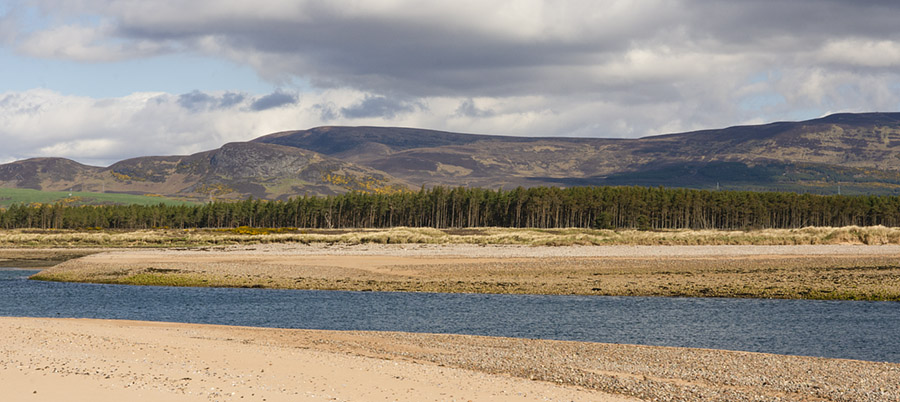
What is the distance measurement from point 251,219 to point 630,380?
177m

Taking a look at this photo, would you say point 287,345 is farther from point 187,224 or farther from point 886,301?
point 187,224

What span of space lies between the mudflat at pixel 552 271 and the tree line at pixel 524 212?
2895 inches

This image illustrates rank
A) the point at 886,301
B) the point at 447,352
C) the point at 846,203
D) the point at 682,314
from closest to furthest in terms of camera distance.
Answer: the point at 447,352 < the point at 682,314 < the point at 886,301 < the point at 846,203

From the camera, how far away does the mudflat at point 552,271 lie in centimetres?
4425

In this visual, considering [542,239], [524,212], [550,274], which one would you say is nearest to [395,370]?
[550,274]

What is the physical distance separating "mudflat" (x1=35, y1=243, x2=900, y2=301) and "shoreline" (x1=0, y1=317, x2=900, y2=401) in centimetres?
1964

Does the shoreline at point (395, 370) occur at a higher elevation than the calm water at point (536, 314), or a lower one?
higher

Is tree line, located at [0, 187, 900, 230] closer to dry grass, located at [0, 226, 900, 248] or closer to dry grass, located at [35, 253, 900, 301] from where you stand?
dry grass, located at [0, 226, 900, 248]

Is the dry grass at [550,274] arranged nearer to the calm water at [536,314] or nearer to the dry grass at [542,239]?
the calm water at [536,314]

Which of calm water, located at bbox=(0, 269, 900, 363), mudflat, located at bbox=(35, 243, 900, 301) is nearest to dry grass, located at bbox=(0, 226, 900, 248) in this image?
mudflat, located at bbox=(35, 243, 900, 301)

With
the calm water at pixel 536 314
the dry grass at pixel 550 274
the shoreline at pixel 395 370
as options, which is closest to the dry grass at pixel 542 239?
the dry grass at pixel 550 274

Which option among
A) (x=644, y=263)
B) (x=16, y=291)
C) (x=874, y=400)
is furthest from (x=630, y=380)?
(x=16, y=291)

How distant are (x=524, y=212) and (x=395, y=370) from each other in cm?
14034

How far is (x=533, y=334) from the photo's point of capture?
101 ft
